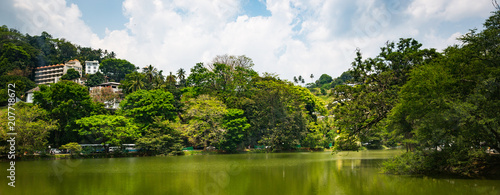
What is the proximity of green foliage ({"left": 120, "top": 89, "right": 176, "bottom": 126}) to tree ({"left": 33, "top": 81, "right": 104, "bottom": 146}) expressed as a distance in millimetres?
4899

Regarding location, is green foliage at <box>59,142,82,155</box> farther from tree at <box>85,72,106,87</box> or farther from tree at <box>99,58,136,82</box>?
tree at <box>99,58,136,82</box>

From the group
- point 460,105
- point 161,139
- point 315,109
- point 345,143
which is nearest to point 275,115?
point 315,109

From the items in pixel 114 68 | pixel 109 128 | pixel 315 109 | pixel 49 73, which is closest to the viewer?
pixel 109 128

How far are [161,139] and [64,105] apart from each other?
11.1 m

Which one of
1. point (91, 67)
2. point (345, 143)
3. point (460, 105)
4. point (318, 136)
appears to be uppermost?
point (91, 67)

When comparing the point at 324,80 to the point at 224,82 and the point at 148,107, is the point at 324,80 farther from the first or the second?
the point at 148,107

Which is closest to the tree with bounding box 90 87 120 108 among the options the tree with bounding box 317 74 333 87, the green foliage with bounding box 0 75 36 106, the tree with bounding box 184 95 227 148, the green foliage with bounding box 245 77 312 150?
the green foliage with bounding box 0 75 36 106

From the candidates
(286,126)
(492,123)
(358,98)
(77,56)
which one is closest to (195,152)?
(286,126)

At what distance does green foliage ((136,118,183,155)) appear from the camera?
126 feet

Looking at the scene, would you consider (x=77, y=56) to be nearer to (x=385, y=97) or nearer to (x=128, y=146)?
(x=128, y=146)

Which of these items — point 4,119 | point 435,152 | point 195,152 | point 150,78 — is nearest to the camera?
Result: point 435,152

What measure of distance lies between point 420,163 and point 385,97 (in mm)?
5383

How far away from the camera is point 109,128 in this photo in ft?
120

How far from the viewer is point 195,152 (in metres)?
42.9
